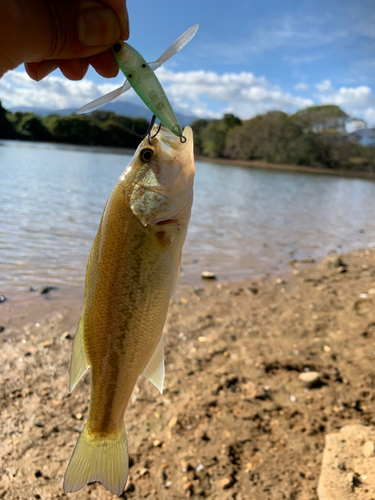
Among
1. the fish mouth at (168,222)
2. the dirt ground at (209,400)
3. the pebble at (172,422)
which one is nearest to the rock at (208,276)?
the dirt ground at (209,400)

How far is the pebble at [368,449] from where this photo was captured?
10.8 ft

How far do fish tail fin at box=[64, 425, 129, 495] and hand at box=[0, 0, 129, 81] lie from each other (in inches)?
80.2

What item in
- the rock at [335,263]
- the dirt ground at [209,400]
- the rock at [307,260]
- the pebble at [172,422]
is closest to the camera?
the dirt ground at [209,400]

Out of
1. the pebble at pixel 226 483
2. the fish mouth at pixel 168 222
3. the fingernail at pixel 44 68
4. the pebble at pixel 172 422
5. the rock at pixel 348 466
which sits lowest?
the pebble at pixel 226 483

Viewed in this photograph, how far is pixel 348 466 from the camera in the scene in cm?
323

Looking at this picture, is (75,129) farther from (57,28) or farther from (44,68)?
(57,28)

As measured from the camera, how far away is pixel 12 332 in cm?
561

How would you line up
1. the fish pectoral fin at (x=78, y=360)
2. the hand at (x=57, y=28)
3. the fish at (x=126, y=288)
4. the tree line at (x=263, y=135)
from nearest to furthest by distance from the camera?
the hand at (x=57, y=28), the fish at (x=126, y=288), the fish pectoral fin at (x=78, y=360), the tree line at (x=263, y=135)

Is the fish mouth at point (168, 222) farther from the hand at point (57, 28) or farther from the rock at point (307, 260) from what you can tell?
the rock at point (307, 260)

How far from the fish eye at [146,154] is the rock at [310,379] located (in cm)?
387

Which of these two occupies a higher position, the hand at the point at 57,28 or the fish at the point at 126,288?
the hand at the point at 57,28

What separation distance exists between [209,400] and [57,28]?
152 inches

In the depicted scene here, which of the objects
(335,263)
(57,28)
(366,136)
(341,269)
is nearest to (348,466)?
(57,28)

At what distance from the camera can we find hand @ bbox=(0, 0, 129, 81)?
67.6 inches
